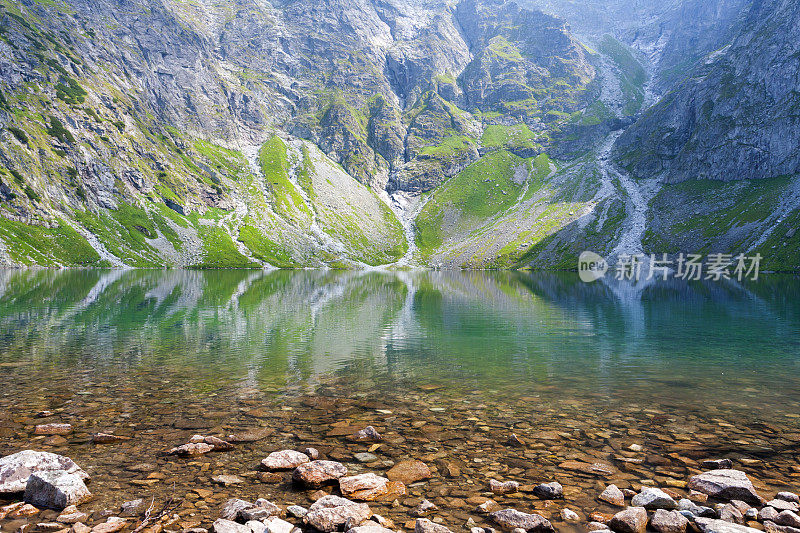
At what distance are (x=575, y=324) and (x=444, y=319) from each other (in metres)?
14.6

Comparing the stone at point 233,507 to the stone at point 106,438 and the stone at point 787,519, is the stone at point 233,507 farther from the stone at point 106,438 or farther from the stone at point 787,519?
the stone at point 787,519

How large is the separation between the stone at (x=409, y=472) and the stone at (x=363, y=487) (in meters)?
0.67

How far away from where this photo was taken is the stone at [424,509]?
9867 millimetres

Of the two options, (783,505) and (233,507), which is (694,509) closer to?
(783,505)

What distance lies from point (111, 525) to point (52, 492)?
229 cm

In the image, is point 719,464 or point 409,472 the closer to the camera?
point 409,472

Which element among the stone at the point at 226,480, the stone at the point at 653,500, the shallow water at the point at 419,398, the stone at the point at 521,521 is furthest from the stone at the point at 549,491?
the stone at the point at 226,480

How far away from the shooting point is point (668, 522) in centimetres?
900

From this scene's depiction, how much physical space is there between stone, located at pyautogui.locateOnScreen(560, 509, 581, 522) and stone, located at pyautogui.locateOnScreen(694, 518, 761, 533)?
2.38 m

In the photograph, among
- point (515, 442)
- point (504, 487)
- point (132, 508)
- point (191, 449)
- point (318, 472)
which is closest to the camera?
point (132, 508)

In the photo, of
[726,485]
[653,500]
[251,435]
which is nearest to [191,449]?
[251,435]

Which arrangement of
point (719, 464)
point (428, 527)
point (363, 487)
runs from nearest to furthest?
point (428, 527), point (363, 487), point (719, 464)

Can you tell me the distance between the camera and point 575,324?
46.5 metres

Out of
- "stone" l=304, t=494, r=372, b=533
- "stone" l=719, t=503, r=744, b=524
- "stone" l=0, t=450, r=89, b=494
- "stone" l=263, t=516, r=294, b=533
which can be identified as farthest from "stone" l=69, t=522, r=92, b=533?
"stone" l=719, t=503, r=744, b=524
